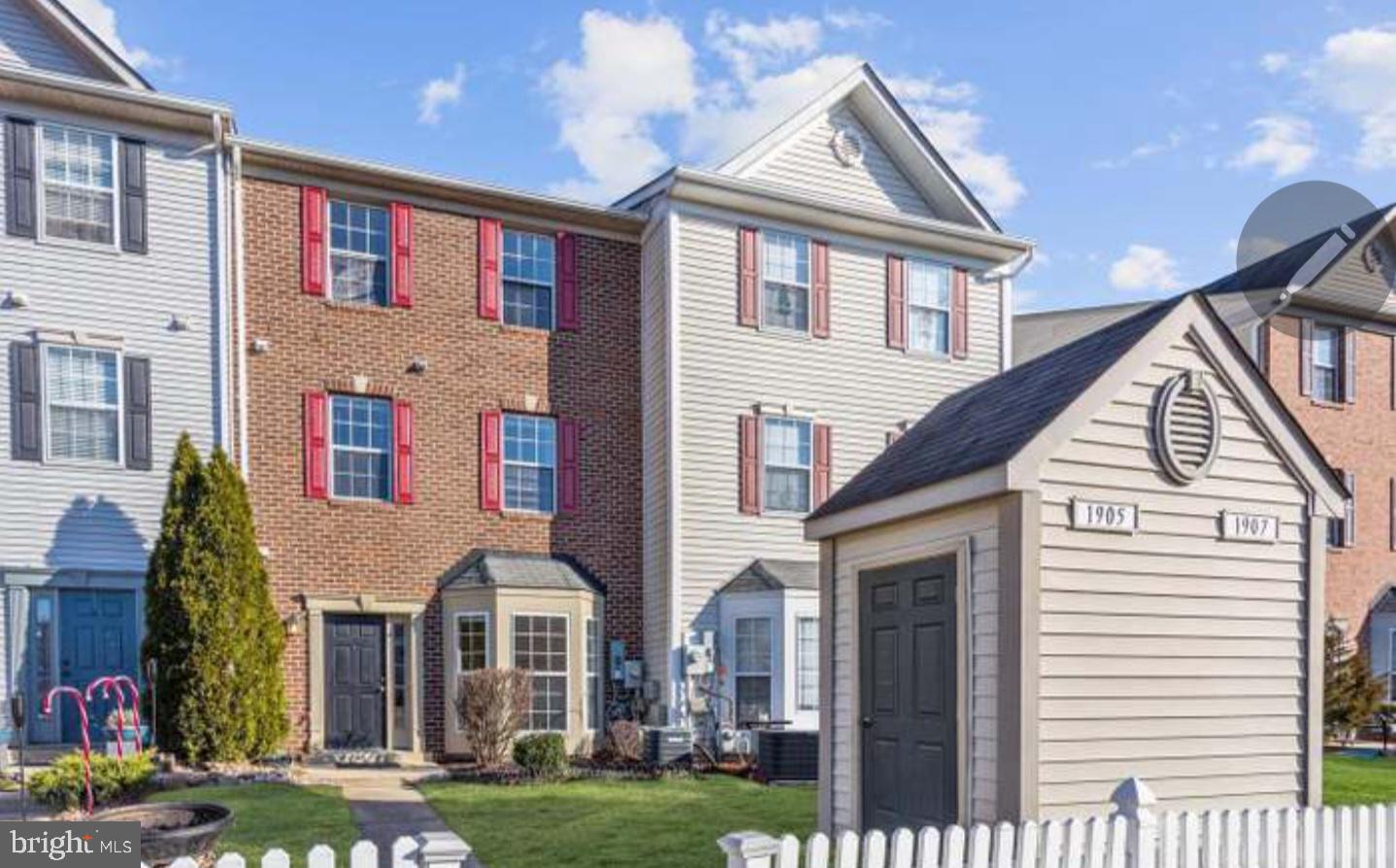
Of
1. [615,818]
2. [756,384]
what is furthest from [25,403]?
[756,384]

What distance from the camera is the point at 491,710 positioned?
13.2m

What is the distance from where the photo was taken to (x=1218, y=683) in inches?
261

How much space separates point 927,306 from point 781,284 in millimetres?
2845

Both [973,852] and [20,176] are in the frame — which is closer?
[973,852]

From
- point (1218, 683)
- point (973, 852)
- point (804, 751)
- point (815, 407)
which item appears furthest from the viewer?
point (815, 407)

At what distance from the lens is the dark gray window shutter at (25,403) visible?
12.8 m

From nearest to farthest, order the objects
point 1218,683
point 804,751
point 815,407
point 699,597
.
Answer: point 1218,683 → point 804,751 → point 699,597 → point 815,407

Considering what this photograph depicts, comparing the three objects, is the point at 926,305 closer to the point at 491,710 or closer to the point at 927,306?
the point at 927,306

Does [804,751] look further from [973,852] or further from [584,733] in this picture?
[973,852]

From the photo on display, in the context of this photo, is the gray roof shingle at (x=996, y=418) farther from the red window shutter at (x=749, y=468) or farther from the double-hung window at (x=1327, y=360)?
the double-hung window at (x=1327, y=360)

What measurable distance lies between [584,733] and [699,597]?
8.49 ft

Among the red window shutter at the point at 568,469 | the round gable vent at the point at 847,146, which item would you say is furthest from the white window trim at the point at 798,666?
the round gable vent at the point at 847,146

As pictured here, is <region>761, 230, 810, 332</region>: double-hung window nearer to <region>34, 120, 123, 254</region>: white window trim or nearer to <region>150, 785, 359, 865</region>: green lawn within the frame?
<region>34, 120, 123, 254</region>: white window trim

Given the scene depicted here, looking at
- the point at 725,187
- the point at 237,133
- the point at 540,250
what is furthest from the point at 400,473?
the point at 725,187
